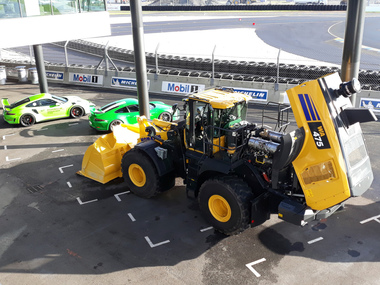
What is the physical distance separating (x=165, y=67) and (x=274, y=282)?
2013 cm

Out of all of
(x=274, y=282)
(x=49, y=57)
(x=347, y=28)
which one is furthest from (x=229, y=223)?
(x=49, y=57)

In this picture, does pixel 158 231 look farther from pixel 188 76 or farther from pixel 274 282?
pixel 188 76

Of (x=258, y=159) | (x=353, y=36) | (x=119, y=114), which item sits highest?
(x=353, y=36)

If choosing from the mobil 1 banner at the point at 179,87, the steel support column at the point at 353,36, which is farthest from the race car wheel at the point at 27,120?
the steel support column at the point at 353,36

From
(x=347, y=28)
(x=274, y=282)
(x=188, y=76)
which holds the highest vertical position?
(x=347, y=28)

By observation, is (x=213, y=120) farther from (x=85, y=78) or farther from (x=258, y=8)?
(x=258, y=8)

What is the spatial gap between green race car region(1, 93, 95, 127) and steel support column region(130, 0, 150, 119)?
4.64 m

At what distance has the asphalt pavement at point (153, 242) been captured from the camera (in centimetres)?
729

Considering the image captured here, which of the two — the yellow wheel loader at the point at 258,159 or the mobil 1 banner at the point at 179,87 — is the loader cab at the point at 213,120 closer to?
the yellow wheel loader at the point at 258,159

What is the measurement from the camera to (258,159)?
318 inches

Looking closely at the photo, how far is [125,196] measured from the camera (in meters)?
10.2

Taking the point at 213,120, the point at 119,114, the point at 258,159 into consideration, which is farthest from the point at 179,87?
the point at 258,159

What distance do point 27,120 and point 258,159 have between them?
11730mm

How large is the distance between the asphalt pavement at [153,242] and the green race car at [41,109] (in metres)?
5.36
